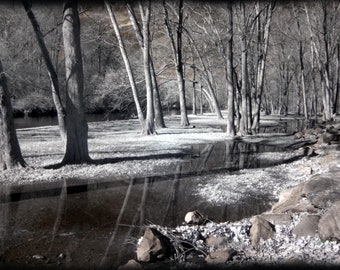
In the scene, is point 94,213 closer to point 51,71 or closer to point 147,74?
point 51,71

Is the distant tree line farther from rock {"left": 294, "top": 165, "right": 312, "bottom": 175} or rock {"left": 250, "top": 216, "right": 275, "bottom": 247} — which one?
rock {"left": 250, "top": 216, "right": 275, "bottom": 247}

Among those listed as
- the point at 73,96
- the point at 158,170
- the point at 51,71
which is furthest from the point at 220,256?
Result: the point at 51,71

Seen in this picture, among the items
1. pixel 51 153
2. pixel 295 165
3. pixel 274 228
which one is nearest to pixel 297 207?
pixel 274 228

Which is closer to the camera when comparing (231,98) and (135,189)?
(135,189)

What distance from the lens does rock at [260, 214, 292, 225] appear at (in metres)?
5.64

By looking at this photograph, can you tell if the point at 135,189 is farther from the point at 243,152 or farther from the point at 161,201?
the point at 243,152

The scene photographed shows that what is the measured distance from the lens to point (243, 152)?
15.2 m

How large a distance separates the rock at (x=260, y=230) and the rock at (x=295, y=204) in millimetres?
881

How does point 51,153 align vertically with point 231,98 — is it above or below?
below

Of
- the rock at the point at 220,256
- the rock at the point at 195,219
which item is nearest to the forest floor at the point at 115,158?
the rock at the point at 195,219

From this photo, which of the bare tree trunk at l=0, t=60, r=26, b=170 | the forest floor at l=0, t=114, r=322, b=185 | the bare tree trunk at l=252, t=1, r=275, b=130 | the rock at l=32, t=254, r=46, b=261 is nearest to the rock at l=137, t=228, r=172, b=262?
the rock at l=32, t=254, r=46, b=261

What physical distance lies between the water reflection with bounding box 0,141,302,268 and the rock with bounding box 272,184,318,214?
56 cm

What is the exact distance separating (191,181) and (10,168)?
5.40 metres

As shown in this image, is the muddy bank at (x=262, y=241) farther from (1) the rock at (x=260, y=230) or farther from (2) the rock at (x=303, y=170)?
(2) the rock at (x=303, y=170)
